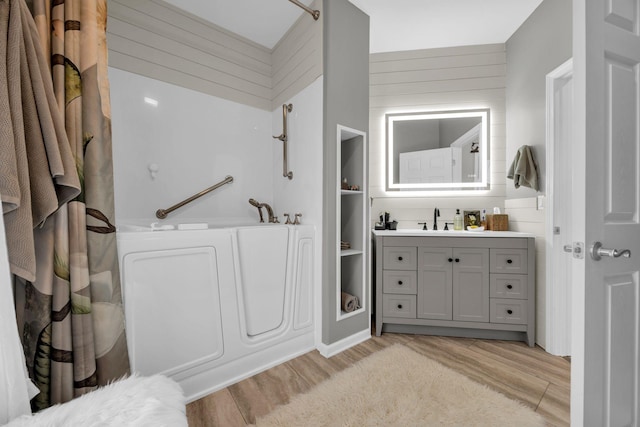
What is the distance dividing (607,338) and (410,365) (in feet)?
3.66

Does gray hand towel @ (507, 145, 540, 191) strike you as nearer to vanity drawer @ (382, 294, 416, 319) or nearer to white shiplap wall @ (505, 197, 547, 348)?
white shiplap wall @ (505, 197, 547, 348)

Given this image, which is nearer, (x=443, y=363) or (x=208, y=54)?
(x=443, y=363)

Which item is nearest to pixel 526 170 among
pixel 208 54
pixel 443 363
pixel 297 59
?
pixel 443 363

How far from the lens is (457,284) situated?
89.9 inches

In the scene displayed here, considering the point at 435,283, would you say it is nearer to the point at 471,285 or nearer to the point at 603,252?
the point at 471,285

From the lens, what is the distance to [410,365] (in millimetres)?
1870

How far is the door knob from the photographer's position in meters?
0.96

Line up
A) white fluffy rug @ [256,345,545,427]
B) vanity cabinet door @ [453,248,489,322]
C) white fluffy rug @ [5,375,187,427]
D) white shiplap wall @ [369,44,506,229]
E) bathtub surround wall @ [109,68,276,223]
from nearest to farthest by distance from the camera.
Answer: white fluffy rug @ [5,375,187,427] → white fluffy rug @ [256,345,545,427] → bathtub surround wall @ [109,68,276,223] → vanity cabinet door @ [453,248,489,322] → white shiplap wall @ [369,44,506,229]

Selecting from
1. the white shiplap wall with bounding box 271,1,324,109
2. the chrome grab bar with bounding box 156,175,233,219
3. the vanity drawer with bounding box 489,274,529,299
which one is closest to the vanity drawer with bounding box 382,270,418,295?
the vanity drawer with bounding box 489,274,529,299

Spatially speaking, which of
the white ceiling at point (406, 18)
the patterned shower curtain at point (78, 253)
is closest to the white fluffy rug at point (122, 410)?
the patterned shower curtain at point (78, 253)

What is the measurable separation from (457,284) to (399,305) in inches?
19.8

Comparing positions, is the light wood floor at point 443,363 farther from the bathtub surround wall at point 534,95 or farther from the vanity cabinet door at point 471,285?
the bathtub surround wall at point 534,95

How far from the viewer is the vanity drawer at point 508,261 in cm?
218

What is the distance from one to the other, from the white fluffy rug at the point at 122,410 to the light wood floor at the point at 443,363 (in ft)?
1.96
